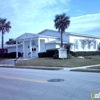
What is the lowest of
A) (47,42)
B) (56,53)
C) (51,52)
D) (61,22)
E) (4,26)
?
(56,53)

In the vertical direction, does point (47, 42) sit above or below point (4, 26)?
below

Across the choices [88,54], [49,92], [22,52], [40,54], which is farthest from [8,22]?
[49,92]

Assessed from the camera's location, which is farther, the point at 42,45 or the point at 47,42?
the point at 42,45

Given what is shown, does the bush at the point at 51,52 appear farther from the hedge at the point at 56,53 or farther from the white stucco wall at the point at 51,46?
the white stucco wall at the point at 51,46

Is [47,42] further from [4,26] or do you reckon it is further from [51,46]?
[4,26]

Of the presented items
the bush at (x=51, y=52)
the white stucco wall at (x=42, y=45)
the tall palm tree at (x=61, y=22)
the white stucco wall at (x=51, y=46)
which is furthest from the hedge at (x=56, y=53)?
the tall palm tree at (x=61, y=22)

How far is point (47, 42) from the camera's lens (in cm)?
4159

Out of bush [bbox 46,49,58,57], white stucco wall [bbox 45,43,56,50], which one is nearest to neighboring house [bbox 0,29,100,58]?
white stucco wall [bbox 45,43,56,50]

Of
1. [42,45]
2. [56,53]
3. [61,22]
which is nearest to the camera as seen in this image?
[56,53]

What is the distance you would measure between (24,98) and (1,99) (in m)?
0.91

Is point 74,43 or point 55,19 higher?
point 55,19

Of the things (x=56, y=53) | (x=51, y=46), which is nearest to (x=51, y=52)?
(x=56, y=53)

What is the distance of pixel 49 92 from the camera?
888cm

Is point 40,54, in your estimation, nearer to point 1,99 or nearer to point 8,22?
point 8,22
